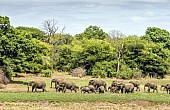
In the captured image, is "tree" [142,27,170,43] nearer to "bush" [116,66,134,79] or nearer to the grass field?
"bush" [116,66,134,79]

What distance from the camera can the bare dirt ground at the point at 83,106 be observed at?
35.5m

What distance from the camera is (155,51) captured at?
287 ft

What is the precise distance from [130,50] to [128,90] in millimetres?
40243

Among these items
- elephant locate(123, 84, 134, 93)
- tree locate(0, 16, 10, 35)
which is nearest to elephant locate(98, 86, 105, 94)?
elephant locate(123, 84, 134, 93)

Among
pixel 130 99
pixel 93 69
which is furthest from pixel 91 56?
pixel 130 99

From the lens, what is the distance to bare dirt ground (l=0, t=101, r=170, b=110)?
35.5 m

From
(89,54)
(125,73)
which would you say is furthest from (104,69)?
(89,54)

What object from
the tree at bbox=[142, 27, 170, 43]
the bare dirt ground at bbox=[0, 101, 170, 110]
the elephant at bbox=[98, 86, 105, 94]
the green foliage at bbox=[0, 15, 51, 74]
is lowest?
the bare dirt ground at bbox=[0, 101, 170, 110]

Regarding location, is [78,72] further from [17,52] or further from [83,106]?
[83,106]

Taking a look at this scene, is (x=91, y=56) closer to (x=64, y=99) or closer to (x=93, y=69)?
(x=93, y=69)

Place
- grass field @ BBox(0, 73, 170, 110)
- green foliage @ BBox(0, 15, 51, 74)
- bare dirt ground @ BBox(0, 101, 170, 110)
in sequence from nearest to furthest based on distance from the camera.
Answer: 1. bare dirt ground @ BBox(0, 101, 170, 110)
2. grass field @ BBox(0, 73, 170, 110)
3. green foliage @ BBox(0, 15, 51, 74)

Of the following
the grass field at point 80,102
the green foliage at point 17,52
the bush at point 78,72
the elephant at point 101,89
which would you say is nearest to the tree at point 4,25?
the green foliage at point 17,52

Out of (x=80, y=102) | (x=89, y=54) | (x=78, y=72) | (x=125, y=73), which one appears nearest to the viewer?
(x=80, y=102)

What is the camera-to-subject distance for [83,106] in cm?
3694
